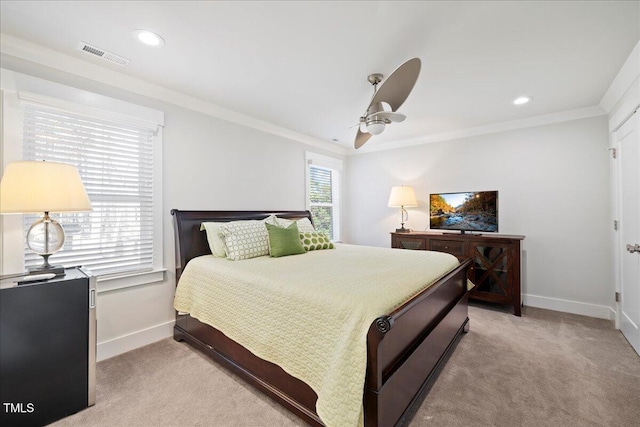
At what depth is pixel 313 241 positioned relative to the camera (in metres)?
3.26

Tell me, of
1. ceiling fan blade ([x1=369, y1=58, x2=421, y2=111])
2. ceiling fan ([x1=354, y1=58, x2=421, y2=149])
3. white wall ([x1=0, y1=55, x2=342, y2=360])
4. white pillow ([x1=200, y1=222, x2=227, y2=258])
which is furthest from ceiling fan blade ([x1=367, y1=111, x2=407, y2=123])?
white wall ([x1=0, y1=55, x2=342, y2=360])

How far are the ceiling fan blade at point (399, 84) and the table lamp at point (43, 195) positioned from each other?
2.22 metres

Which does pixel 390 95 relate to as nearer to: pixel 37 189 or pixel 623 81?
pixel 623 81

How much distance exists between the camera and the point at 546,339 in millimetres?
2648

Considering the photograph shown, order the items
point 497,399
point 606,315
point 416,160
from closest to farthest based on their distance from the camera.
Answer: point 497,399 < point 606,315 < point 416,160

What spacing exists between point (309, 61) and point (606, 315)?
421 cm

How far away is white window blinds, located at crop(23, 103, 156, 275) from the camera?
2127 mm

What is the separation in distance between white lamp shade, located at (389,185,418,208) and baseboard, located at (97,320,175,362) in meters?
3.29

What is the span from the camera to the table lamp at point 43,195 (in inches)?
63.6

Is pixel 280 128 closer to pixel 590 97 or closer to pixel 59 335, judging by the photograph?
pixel 59 335

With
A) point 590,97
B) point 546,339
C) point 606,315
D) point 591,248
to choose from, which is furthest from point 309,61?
point 606,315

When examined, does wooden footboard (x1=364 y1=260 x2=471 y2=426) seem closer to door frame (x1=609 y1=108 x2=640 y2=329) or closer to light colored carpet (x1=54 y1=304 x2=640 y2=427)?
light colored carpet (x1=54 y1=304 x2=640 y2=427)

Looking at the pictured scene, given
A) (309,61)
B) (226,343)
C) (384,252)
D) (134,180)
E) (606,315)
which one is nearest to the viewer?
(226,343)

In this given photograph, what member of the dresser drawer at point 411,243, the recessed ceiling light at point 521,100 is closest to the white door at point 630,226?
the recessed ceiling light at point 521,100
